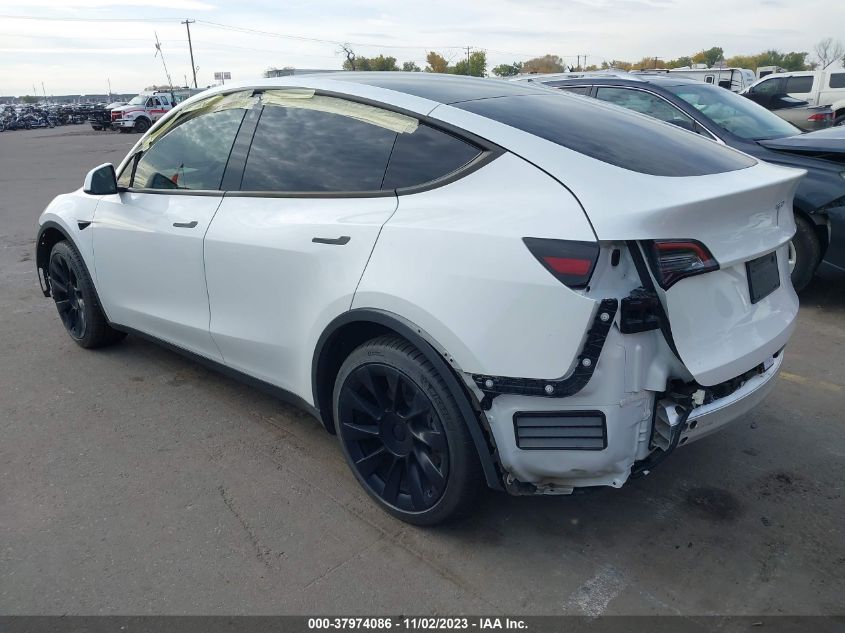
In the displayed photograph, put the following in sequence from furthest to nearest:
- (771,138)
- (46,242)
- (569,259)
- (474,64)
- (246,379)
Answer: (474,64), (771,138), (46,242), (246,379), (569,259)

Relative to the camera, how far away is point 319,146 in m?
3.04

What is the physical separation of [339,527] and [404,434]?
1.63 feet

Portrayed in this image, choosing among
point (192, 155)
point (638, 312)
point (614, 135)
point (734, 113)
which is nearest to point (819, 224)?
point (734, 113)

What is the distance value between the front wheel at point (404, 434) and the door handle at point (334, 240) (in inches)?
16.3

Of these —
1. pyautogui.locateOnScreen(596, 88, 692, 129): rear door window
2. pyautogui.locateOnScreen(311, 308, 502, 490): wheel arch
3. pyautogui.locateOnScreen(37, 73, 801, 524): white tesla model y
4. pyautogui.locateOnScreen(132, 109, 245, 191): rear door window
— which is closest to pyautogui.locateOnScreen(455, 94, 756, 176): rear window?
pyautogui.locateOnScreen(37, 73, 801, 524): white tesla model y

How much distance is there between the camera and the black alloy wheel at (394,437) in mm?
2576

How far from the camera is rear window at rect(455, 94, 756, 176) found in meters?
2.51

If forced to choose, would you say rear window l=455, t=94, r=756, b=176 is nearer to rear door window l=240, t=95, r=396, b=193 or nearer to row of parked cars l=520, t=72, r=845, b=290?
rear door window l=240, t=95, r=396, b=193

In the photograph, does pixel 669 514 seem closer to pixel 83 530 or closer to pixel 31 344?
pixel 83 530

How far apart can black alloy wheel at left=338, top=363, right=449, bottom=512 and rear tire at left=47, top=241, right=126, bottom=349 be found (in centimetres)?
249

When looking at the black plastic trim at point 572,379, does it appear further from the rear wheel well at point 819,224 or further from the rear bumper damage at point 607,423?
the rear wheel well at point 819,224

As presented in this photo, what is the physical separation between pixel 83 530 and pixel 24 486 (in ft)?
1.81

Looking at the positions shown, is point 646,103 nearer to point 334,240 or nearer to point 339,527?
point 334,240

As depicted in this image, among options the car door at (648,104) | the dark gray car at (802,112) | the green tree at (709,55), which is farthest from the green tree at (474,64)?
the car door at (648,104)
